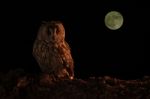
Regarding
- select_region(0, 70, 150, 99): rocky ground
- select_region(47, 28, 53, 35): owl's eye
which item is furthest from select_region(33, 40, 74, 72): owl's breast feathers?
select_region(0, 70, 150, 99): rocky ground

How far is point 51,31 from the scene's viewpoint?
9578mm

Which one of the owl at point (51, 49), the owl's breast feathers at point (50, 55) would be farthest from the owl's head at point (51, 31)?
the owl's breast feathers at point (50, 55)

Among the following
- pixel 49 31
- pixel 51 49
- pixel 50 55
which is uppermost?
pixel 49 31

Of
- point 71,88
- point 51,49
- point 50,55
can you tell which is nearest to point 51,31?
point 51,49

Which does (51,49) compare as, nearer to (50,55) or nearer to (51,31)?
(50,55)

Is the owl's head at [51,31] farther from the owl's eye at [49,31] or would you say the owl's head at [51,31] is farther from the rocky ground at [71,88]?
the rocky ground at [71,88]

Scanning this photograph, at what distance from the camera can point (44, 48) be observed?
9.63 meters

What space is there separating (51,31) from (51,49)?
38 centimetres

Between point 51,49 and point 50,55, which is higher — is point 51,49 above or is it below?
above

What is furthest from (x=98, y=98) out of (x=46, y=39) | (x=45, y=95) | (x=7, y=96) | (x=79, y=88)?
(x=46, y=39)

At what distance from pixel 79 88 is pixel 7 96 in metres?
1.29

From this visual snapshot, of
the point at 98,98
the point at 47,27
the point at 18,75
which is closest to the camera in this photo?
the point at 98,98

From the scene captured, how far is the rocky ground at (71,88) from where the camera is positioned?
26.1 ft

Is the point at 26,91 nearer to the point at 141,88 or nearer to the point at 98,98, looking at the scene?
the point at 98,98
